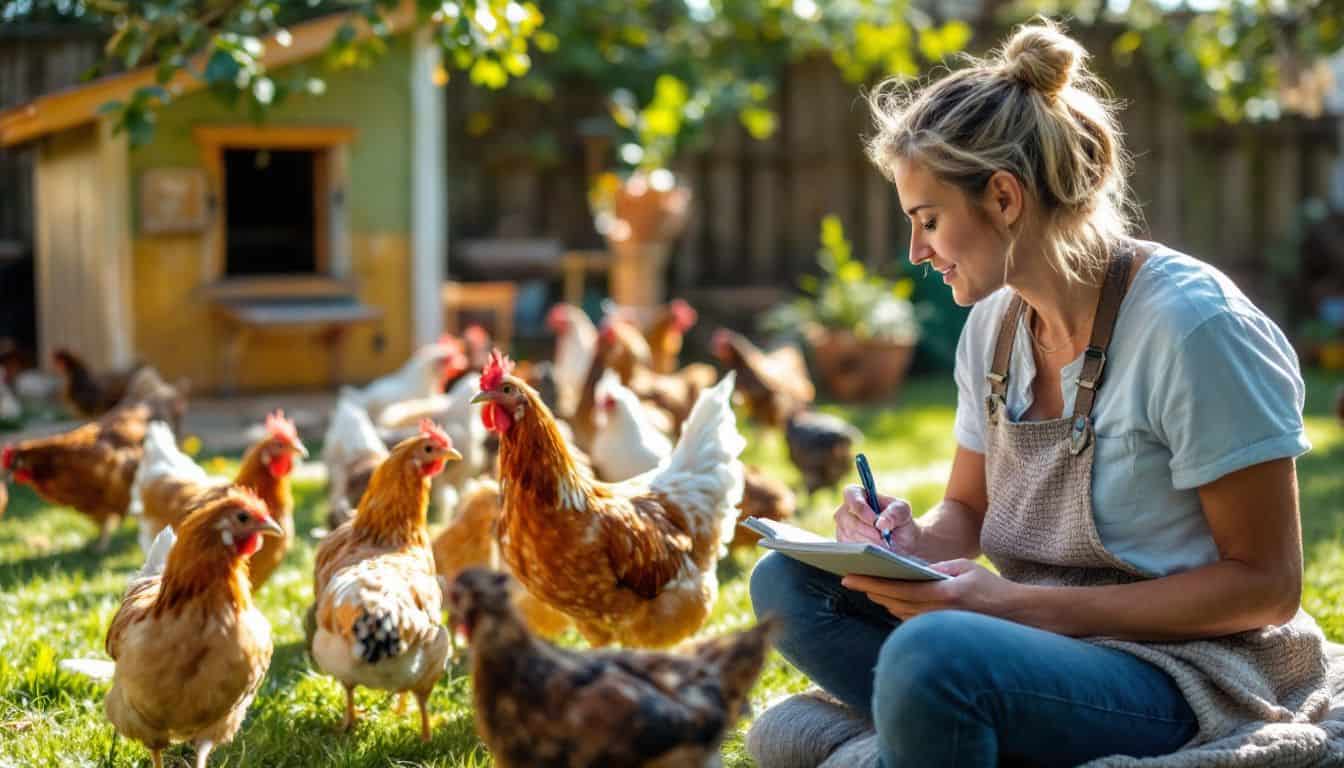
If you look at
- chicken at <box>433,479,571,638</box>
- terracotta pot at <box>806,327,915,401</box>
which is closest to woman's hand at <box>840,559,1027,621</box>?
chicken at <box>433,479,571,638</box>

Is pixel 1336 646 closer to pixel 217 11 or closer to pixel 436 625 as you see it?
pixel 436 625

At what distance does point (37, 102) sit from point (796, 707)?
5.67m

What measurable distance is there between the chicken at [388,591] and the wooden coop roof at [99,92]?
3.55m

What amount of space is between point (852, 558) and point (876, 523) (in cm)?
41

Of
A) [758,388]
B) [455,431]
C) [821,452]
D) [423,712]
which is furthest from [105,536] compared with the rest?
[758,388]

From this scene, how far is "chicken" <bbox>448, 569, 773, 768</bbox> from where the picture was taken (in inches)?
82.5

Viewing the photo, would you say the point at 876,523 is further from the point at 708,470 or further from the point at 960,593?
the point at 708,470

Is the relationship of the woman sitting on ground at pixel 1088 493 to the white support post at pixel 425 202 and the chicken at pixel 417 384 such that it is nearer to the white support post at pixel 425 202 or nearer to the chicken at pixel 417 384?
the chicken at pixel 417 384

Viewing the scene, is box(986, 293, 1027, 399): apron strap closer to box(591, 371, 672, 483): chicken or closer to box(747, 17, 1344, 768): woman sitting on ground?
box(747, 17, 1344, 768): woman sitting on ground

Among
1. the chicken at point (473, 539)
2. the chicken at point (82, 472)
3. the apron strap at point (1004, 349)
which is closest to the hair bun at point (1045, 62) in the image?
the apron strap at point (1004, 349)

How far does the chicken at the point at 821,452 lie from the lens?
6.16 metres

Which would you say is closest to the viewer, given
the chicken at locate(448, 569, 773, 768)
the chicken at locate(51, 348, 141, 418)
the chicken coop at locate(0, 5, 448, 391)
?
the chicken at locate(448, 569, 773, 768)

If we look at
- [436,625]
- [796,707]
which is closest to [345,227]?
[436,625]

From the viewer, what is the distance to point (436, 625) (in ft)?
10.8
